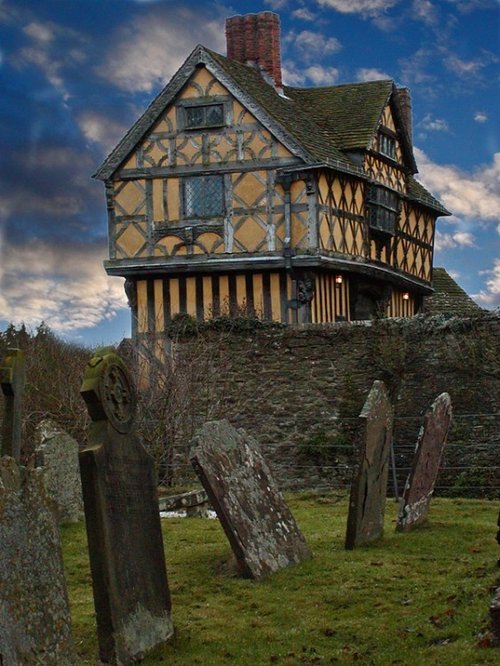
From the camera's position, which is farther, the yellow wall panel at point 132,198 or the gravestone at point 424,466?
the yellow wall panel at point 132,198

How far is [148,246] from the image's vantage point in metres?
29.0

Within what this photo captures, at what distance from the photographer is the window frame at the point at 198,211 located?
28.5 m

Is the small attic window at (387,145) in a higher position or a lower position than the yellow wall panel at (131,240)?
higher

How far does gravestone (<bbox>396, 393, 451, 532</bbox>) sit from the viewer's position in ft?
45.4

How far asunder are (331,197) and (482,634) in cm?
2098

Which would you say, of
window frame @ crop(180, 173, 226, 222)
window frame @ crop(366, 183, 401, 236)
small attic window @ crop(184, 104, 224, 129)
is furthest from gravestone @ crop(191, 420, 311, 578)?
window frame @ crop(366, 183, 401, 236)

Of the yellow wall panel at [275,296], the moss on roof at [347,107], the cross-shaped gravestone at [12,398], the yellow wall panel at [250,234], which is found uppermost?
the moss on roof at [347,107]

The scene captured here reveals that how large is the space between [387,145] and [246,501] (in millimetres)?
22015

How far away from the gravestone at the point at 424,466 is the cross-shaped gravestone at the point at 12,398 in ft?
15.2

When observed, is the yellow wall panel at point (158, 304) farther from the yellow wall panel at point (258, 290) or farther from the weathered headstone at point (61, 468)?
the weathered headstone at point (61, 468)

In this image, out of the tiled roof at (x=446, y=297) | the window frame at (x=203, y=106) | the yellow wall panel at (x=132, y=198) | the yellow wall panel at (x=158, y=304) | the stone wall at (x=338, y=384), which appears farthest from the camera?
the tiled roof at (x=446, y=297)

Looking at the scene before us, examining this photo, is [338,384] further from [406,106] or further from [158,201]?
[406,106]

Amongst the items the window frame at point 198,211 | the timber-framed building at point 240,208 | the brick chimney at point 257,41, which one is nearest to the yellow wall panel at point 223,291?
the timber-framed building at point 240,208

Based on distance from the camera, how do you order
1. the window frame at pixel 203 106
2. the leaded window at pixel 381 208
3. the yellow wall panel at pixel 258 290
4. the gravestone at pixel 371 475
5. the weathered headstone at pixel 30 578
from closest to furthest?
the weathered headstone at pixel 30 578, the gravestone at pixel 371 475, the yellow wall panel at pixel 258 290, the window frame at pixel 203 106, the leaded window at pixel 381 208
